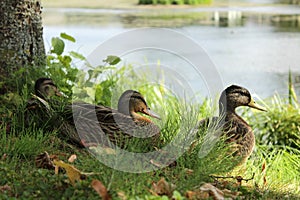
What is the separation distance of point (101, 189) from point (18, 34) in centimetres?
253

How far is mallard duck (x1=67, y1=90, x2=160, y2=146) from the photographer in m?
4.09

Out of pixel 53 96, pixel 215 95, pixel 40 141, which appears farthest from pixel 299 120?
pixel 40 141

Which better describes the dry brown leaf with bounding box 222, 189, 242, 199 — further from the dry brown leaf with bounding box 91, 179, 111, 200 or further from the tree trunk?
the tree trunk

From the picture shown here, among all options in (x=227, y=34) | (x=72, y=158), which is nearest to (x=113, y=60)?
(x=72, y=158)

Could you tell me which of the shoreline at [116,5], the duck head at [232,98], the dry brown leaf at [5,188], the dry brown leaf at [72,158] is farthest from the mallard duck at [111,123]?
the shoreline at [116,5]

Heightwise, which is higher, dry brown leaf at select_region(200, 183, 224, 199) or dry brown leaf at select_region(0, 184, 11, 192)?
dry brown leaf at select_region(0, 184, 11, 192)

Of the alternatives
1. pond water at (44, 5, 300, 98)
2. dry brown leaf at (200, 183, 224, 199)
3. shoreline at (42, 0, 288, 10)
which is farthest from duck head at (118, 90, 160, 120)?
shoreline at (42, 0, 288, 10)

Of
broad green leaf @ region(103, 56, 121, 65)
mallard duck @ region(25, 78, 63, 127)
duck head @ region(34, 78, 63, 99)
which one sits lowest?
mallard duck @ region(25, 78, 63, 127)

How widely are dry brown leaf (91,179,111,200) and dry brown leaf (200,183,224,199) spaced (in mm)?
610

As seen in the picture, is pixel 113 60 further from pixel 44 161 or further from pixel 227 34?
pixel 227 34

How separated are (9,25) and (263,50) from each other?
243 inches

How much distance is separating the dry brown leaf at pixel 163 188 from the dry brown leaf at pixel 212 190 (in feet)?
0.65

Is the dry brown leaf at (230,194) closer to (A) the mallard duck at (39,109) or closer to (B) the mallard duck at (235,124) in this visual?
(B) the mallard duck at (235,124)

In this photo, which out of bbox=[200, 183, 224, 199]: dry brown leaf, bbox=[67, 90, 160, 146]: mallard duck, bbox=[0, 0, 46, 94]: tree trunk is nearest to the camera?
bbox=[200, 183, 224, 199]: dry brown leaf
